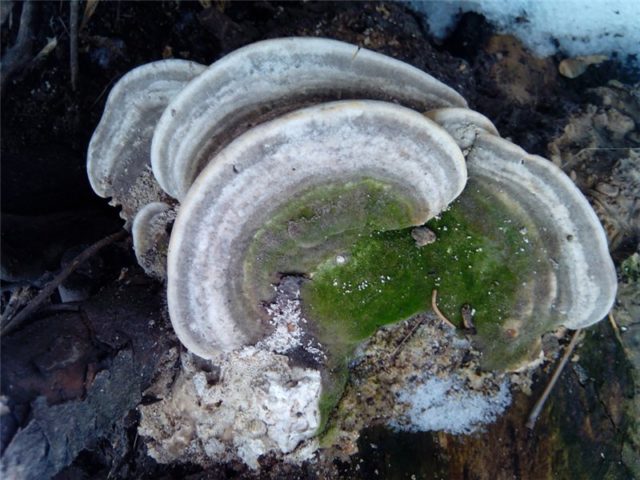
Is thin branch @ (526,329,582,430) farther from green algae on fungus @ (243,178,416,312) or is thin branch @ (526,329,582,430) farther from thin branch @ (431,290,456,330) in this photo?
green algae on fungus @ (243,178,416,312)

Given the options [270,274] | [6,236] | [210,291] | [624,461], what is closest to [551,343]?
[624,461]

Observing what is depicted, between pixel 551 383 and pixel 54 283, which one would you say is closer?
pixel 54 283

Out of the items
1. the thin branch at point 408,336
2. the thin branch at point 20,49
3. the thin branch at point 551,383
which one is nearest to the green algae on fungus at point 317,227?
the thin branch at point 408,336

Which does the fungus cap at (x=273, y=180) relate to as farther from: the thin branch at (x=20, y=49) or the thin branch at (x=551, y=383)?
the thin branch at (x=20, y=49)

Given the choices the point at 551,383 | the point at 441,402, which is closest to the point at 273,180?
the point at 441,402

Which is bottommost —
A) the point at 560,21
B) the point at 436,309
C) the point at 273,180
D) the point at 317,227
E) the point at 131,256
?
the point at 131,256

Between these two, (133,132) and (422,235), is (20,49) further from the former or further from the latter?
(422,235)
